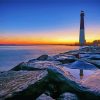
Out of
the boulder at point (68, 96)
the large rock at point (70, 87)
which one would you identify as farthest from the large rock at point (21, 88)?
the boulder at point (68, 96)

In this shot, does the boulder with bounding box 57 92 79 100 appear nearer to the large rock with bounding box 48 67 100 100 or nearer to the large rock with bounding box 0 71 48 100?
the large rock with bounding box 48 67 100 100

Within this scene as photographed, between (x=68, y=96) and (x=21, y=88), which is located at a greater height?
(x=21, y=88)

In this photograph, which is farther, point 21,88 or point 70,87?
point 70,87

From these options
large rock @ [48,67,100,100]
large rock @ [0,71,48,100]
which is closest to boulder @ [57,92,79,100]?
large rock @ [48,67,100,100]

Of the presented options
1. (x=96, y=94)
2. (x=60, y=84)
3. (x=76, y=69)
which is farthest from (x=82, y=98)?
(x=76, y=69)

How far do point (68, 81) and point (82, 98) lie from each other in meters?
0.52

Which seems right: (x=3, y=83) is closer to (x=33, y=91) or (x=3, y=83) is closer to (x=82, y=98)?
(x=33, y=91)

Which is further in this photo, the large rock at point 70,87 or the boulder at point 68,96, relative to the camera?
the large rock at point 70,87

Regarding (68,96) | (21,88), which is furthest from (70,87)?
(21,88)

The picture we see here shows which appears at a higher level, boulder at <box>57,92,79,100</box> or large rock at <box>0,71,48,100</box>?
large rock at <box>0,71,48,100</box>

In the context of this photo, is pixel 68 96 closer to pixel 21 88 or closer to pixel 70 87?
pixel 70 87

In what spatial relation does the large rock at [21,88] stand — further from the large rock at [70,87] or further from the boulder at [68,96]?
the boulder at [68,96]

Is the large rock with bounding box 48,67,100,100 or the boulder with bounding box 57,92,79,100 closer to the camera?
the boulder with bounding box 57,92,79,100

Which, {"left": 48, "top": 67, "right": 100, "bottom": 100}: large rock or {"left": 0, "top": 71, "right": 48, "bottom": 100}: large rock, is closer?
{"left": 0, "top": 71, "right": 48, "bottom": 100}: large rock
